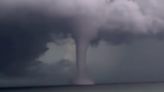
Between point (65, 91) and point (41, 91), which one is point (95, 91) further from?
point (41, 91)

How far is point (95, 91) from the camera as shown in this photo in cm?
890

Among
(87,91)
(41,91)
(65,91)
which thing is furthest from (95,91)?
(41,91)

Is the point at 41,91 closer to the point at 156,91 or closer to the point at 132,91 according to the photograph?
the point at 132,91

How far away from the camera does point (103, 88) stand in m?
8.71

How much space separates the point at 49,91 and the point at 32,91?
58 cm

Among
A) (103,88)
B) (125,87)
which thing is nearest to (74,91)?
(103,88)

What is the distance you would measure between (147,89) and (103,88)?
143 cm

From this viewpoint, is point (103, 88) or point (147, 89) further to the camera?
point (147, 89)

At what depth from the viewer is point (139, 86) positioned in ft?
30.5

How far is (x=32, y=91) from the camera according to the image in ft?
29.4


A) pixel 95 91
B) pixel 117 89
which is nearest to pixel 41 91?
pixel 95 91

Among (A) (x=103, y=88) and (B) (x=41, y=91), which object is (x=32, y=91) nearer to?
(B) (x=41, y=91)

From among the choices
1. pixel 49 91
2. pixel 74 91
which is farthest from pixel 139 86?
pixel 49 91

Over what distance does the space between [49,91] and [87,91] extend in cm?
118
